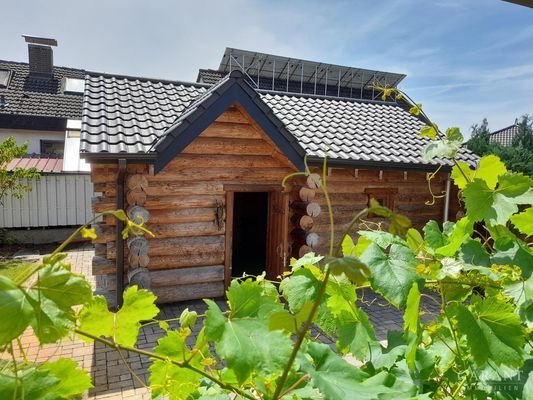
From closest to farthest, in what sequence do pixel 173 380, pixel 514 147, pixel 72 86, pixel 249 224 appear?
pixel 173 380 → pixel 249 224 → pixel 72 86 → pixel 514 147

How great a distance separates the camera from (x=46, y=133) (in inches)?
616

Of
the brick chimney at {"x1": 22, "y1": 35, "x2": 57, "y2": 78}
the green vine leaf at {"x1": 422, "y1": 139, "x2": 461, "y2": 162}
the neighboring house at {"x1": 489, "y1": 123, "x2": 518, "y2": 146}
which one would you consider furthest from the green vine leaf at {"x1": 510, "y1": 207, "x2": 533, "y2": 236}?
the neighboring house at {"x1": 489, "y1": 123, "x2": 518, "y2": 146}

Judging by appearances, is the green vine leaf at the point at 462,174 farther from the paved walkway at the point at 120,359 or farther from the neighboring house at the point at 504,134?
the neighboring house at the point at 504,134

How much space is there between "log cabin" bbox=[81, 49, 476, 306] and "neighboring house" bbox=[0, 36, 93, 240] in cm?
518

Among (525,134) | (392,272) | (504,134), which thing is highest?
(504,134)

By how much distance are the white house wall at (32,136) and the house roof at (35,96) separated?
2.37 ft

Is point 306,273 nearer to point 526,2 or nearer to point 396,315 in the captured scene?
point 526,2

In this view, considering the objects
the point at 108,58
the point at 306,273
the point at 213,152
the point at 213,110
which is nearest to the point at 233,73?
the point at 213,110

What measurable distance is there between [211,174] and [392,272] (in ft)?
19.4

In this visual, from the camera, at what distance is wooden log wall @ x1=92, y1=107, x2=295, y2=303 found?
6.21 meters

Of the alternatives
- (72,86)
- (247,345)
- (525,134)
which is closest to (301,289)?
(247,345)

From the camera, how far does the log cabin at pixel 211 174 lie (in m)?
5.87

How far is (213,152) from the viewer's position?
21.5 feet

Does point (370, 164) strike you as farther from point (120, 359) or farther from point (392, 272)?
point (392, 272)
